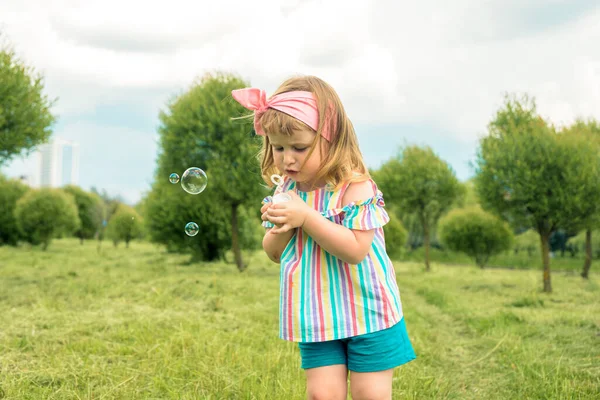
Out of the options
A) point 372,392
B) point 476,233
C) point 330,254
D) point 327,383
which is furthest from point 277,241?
point 476,233

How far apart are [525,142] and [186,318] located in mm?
9668

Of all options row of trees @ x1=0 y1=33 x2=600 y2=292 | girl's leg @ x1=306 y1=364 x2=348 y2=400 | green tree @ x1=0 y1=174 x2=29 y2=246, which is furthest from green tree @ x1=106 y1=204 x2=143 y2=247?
girl's leg @ x1=306 y1=364 x2=348 y2=400

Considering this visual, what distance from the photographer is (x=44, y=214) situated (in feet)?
112

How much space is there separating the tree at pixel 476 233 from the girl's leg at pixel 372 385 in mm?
24907

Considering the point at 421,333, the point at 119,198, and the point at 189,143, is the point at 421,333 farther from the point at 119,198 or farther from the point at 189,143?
the point at 119,198

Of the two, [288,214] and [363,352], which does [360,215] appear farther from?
[363,352]

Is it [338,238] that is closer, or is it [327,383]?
[338,238]

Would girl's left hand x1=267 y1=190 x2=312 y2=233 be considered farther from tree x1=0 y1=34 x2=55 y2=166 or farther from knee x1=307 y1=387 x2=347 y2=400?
tree x1=0 y1=34 x2=55 y2=166

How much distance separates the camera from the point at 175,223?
22.2m

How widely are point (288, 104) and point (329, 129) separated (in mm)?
223

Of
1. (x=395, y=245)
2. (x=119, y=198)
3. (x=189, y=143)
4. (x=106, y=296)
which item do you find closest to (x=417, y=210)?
(x=395, y=245)

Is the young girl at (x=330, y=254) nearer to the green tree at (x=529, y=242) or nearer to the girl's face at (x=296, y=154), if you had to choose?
the girl's face at (x=296, y=154)

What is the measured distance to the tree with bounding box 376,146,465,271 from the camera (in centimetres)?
2048

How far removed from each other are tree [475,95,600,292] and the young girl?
11.0 meters
